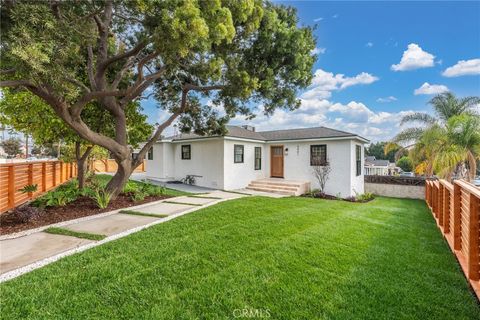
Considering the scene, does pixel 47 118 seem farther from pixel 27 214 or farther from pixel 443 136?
pixel 443 136

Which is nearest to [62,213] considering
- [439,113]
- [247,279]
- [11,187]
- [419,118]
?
[11,187]

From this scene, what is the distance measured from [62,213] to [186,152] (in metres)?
9.59

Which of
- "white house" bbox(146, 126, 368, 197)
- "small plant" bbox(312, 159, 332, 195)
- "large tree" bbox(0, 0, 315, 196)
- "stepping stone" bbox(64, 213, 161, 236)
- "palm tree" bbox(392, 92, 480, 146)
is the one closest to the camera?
"large tree" bbox(0, 0, 315, 196)

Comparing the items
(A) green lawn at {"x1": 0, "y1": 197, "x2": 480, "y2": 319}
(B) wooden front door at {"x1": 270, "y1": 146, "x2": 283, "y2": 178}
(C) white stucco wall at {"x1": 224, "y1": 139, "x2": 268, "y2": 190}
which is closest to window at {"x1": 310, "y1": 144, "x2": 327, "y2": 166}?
(B) wooden front door at {"x1": 270, "y1": 146, "x2": 283, "y2": 178}

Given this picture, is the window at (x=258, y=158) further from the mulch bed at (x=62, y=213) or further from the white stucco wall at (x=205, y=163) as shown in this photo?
the mulch bed at (x=62, y=213)

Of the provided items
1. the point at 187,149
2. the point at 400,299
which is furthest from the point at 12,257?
the point at 187,149

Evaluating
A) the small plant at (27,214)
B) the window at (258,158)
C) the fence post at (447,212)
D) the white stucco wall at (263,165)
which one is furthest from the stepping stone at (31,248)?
the window at (258,158)

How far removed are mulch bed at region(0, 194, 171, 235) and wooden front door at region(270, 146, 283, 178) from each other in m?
8.11

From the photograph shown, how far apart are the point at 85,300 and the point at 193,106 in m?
9.27

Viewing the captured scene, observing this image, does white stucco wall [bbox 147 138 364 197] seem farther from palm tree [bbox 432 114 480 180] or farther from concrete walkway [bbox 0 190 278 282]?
concrete walkway [bbox 0 190 278 282]

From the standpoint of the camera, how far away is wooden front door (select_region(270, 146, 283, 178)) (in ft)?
48.6

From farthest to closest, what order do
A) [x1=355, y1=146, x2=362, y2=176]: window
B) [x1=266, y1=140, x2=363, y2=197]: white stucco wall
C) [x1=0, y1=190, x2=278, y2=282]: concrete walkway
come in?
1. [x1=355, y1=146, x2=362, y2=176]: window
2. [x1=266, y1=140, x2=363, y2=197]: white stucco wall
3. [x1=0, y1=190, x2=278, y2=282]: concrete walkway

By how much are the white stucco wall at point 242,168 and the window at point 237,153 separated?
0.17 meters

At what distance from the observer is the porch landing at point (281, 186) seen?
12627 mm
